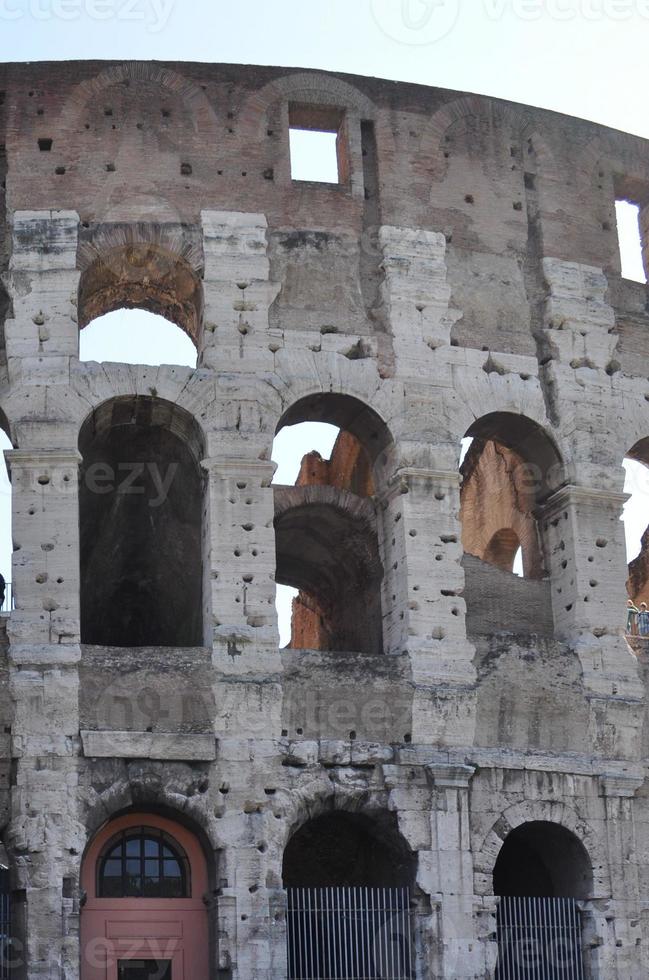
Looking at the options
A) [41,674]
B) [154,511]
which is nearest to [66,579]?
[41,674]

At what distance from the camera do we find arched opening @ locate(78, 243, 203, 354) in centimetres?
Answer: 1933

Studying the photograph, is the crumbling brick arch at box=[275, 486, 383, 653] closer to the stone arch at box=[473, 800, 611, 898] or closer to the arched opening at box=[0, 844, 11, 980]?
the stone arch at box=[473, 800, 611, 898]

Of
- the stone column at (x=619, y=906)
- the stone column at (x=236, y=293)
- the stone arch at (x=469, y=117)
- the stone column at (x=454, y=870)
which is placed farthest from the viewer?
the stone arch at (x=469, y=117)

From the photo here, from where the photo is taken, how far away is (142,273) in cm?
1969

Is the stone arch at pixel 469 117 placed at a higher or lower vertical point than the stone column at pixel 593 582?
higher

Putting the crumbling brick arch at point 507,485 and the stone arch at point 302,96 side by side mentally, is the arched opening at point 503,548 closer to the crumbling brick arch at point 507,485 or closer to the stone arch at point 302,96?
the crumbling brick arch at point 507,485

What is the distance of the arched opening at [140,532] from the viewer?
20.0 m

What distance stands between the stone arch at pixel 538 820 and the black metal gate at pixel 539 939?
1.22 feet

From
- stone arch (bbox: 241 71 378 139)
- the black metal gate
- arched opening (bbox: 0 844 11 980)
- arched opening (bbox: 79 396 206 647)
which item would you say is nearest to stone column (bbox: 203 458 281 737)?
arched opening (bbox: 79 396 206 647)

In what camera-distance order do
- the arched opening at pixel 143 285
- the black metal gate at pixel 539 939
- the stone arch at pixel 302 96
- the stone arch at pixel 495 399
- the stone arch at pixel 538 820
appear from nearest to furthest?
1. the stone arch at pixel 538 820
2. the black metal gate at pixel 539 939
3. the arched opening at pixel 143 285
4. the stone arch at pixel 495 399
5. the stone arch at pixel 302 96

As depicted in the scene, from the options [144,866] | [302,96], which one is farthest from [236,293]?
[144,866]

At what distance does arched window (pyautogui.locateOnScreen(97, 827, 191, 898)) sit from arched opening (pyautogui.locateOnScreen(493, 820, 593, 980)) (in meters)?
3.12

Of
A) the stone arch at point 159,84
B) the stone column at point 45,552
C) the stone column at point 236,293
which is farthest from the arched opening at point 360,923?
the stone arch at point 159,84

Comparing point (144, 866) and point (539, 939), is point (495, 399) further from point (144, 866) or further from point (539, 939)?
point (144, 866)
